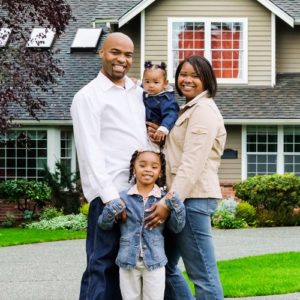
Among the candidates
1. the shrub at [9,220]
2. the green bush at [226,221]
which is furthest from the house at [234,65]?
the green bush at [226,221]

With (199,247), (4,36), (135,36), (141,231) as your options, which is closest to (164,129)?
(141,231)

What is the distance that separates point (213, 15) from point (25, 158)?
5.81 meters

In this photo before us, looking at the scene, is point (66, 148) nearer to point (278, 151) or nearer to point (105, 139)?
point (278, 151)

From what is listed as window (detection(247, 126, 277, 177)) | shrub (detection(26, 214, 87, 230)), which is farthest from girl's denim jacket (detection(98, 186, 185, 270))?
window (detection(247, 126, 277, 177))

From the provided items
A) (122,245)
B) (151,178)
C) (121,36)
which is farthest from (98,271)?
(121,36)

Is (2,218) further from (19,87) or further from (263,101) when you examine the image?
(263,101)

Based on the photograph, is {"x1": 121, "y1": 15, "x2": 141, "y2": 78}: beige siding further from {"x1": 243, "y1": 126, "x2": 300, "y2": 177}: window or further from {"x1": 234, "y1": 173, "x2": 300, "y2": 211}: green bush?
A: {"x1": 234, "y1": 173, "x2": 300, "y2": 211}: green bush

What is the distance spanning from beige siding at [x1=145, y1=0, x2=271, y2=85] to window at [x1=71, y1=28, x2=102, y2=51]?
10.00 ft

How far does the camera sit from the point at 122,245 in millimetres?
7371

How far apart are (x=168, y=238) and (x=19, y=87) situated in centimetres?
1485

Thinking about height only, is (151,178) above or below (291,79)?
below

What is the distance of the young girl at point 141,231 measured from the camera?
286 inches

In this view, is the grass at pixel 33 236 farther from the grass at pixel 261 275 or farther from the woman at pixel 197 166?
the woman at pixel 197 166

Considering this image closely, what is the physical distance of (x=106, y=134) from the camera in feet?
24.1
